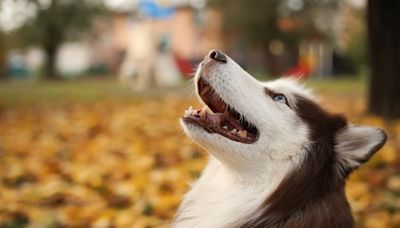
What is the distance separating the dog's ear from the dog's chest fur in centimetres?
31

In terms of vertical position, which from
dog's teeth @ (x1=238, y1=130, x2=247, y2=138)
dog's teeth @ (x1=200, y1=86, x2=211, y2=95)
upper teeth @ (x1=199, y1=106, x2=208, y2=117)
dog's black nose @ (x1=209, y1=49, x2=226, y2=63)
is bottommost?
dog's teeth @ (x1=238, y1=130, x2=247, y2=138)

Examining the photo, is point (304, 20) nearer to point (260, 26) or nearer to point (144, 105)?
point (260, 26)

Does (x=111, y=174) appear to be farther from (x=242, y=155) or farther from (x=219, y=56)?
(x=242, y=155)

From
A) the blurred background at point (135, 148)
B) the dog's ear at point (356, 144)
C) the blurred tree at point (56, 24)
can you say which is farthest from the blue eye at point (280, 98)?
the blurred tree at point (56, 24)

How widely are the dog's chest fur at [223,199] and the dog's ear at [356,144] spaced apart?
0.31m

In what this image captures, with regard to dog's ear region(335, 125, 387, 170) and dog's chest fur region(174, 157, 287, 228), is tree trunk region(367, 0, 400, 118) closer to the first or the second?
dog's ear region(335, 125, 387, 170)

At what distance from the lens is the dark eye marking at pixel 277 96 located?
307 cm

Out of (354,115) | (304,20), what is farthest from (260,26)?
(354,115)

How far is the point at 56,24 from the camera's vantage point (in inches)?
1315

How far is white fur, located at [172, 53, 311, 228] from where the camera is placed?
2779 mm

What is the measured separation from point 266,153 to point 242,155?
0.13 meters

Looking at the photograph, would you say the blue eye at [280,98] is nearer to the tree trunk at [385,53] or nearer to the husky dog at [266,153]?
the husky dog at [266,153]

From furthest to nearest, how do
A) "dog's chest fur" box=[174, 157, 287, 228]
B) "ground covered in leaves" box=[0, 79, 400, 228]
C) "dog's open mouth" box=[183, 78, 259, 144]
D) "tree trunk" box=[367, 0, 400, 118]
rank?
"tree trunk" box=[367, 0, 400, 118], "ground covered in leaves" box=[0, 79, 400, 228], "dog's open mouth" box=[183, 78, 259, 144], "dog's chest fur" box=[174, 157, 287, 228]

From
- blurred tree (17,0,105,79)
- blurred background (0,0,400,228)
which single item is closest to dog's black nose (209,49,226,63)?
blurred background (0,0,400,228)
